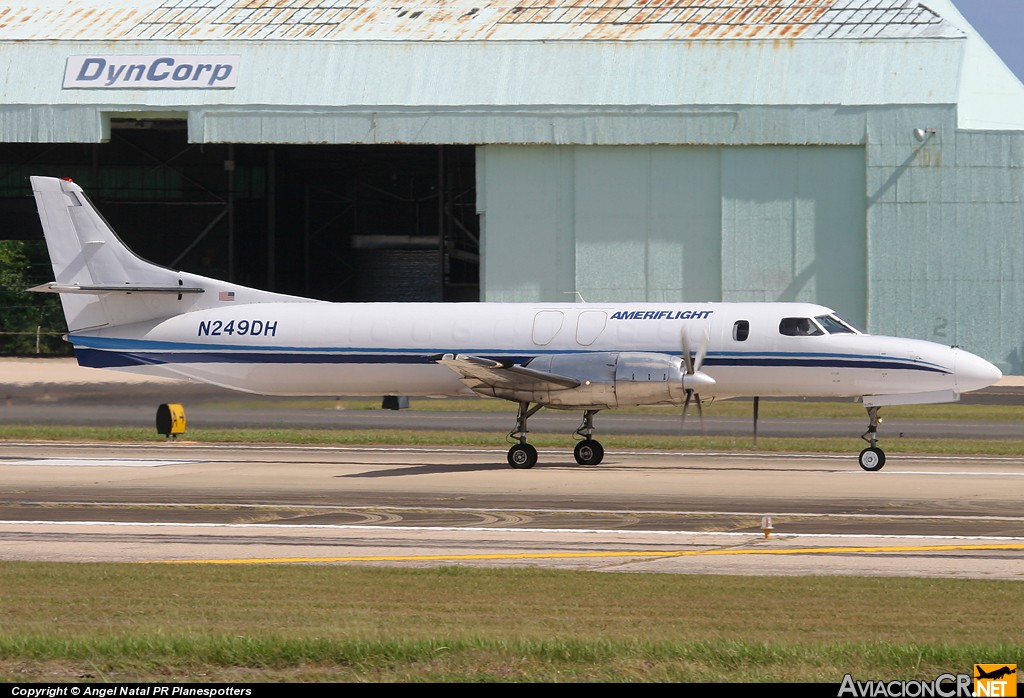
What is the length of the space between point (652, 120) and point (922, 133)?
33.0 ft

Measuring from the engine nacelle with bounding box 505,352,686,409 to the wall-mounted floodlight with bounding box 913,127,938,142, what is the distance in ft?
86.6

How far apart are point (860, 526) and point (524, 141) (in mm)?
34320

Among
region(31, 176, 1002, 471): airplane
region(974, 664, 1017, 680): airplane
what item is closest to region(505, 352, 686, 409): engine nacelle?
region(31, 176, 1002, 471): airplane

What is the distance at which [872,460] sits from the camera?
84.2 feet

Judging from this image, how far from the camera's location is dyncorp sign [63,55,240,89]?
52.7 metres

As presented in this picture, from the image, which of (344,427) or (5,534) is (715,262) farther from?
(5,534)

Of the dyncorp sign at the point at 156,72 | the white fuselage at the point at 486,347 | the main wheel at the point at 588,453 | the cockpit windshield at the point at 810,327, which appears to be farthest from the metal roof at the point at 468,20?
the main wheel at the point at 588,453

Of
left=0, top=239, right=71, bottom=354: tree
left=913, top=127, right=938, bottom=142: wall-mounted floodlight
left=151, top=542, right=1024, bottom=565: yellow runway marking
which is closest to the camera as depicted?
left=151, top=542, right=1024, bottom=565: yellow runway marking

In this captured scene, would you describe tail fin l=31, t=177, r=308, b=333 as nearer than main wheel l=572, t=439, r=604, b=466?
No

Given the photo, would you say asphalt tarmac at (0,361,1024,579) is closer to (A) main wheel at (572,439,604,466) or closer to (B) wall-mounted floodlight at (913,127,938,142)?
(A) main wheel at (572,439,604,466)

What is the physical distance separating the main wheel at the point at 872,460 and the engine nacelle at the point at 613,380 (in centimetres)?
388

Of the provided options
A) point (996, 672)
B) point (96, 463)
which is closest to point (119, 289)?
point (96, 463)

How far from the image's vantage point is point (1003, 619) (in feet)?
38.8

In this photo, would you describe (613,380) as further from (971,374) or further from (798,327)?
(971,374)
